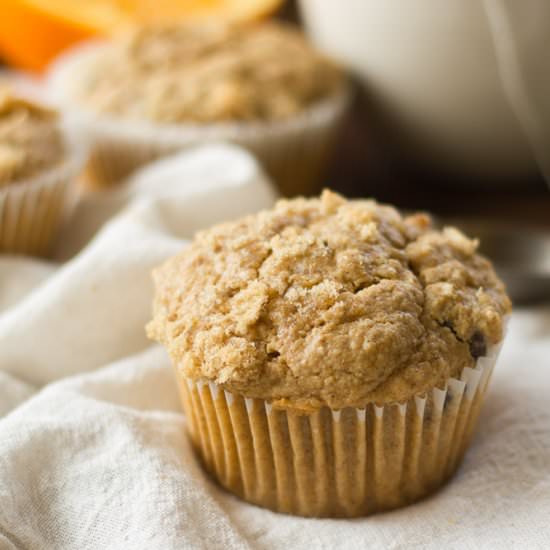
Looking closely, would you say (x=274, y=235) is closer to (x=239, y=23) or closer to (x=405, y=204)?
(x=405, y=204)

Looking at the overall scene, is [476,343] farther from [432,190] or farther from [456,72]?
[432,190]

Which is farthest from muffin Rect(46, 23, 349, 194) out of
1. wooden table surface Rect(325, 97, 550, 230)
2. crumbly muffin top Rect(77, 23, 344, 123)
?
wooden table surface Rect(325, 97, 550, 230)

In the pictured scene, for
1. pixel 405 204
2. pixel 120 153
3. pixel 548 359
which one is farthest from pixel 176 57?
pixel 548 359

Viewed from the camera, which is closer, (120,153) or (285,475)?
(285,475)

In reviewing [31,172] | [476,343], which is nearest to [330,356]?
[476,343]

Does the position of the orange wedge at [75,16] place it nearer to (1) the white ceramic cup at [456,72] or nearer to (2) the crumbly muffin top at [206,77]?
(2) the crumbly muffin top at [206,77]

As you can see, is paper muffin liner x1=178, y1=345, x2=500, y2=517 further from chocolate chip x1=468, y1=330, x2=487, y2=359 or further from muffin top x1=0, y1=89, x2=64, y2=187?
muffin top x1=0, y1=89, x2=64, y2=187

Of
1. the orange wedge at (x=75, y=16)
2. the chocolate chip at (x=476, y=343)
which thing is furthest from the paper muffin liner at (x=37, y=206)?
the chocolate chip at (x=476, y=343)
